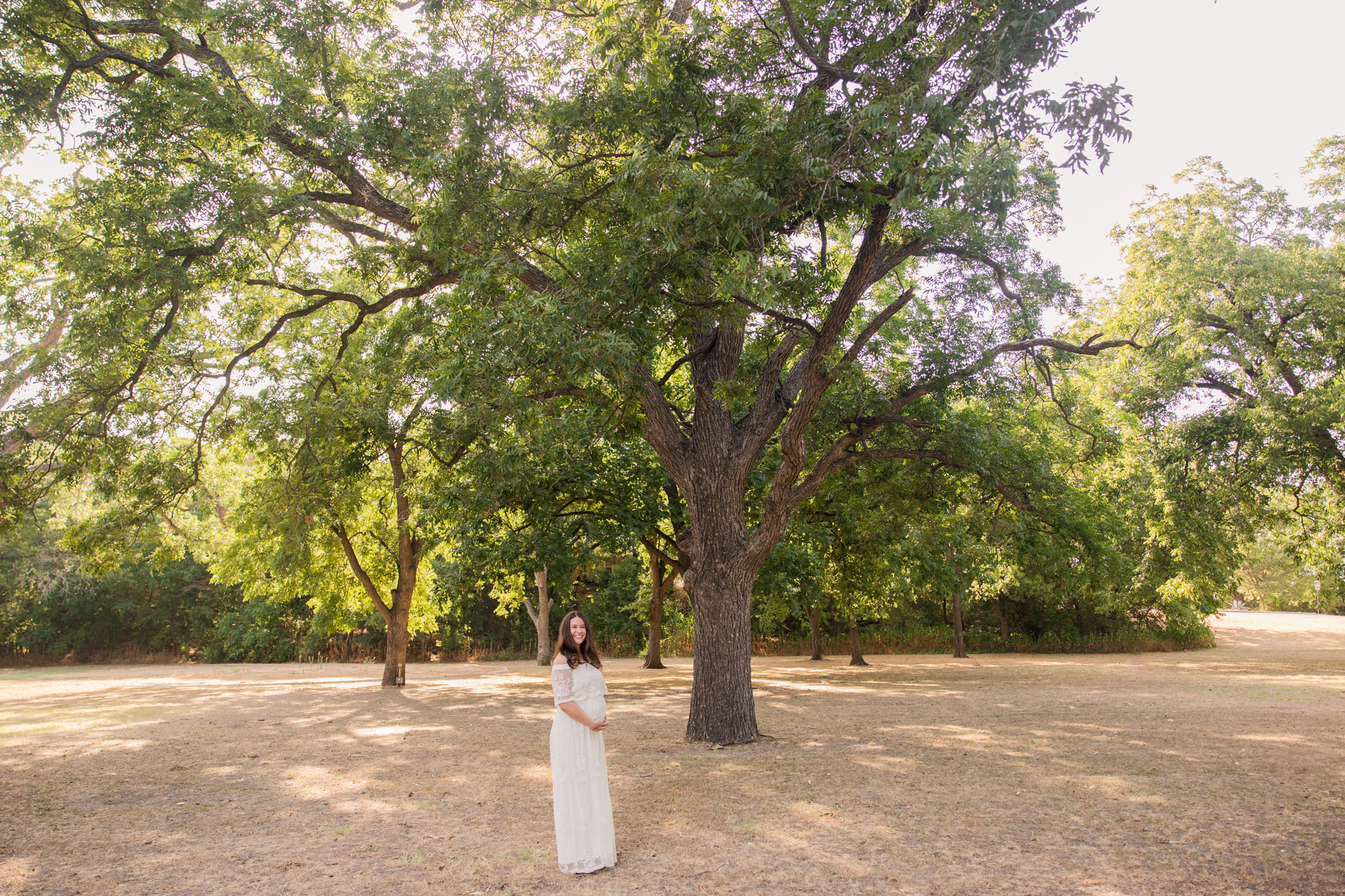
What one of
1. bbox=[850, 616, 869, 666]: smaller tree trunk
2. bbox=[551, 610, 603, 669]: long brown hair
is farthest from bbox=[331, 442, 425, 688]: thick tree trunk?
bbox=[850, 616, 869, 666]: smaller tree trunk

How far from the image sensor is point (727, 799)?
6254mm

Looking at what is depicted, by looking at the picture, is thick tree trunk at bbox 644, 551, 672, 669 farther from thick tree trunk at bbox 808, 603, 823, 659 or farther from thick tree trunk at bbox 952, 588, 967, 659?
thick tree trunk at bbox 952, 588, 967, 659

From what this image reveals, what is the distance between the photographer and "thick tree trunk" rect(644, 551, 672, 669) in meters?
21.7

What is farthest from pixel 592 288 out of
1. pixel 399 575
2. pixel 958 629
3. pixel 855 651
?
pixel 958 629

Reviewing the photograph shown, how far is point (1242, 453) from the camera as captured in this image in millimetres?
15914

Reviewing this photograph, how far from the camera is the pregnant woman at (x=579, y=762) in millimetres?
4617

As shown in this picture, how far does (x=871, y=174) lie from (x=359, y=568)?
15.1m

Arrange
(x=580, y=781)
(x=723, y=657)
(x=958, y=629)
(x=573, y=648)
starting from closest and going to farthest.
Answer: (x=580, y=781), (x=573, y=648), (x=723, y=657), (x=958, y=629)

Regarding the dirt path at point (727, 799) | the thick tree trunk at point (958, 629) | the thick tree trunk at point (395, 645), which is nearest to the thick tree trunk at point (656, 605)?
the thick tree trunk at point (395, 645)

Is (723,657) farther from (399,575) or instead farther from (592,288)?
(399,575)

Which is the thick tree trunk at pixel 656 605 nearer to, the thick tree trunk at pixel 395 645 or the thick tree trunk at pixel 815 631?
the thick tree trunk at pixel 815 631

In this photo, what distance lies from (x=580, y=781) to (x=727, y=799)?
6.78 feet

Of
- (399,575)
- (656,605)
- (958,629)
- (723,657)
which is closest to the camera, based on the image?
(723,657)

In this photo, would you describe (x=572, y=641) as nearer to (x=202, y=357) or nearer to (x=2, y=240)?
(x=202, y=357)
